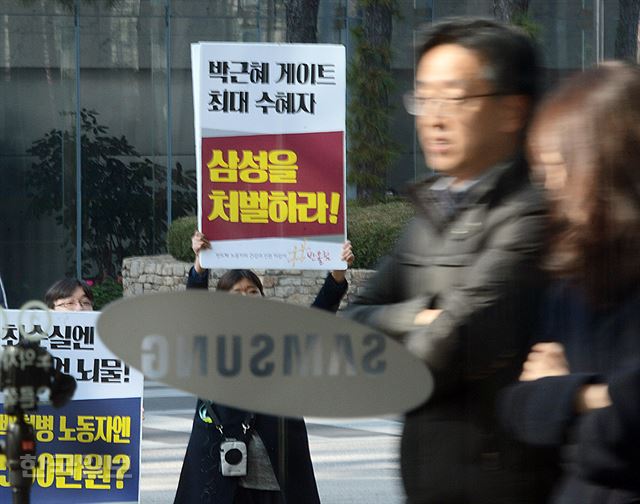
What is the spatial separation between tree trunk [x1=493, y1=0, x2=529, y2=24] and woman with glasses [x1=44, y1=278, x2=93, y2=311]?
34.1ft

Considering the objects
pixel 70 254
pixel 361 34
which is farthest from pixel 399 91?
pixel 70 254

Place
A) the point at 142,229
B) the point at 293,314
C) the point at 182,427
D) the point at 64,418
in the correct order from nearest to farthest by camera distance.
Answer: the point at 293,314 < the point at 64,418 < the point at 182,427 < the point at 142,229

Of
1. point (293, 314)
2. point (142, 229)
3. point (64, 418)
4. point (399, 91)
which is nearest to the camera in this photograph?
point (293, 314)

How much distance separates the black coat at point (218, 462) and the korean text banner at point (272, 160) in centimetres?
56

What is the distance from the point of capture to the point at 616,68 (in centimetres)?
192

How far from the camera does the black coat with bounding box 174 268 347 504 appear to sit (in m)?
4.43

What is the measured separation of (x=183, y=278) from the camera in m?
16.0

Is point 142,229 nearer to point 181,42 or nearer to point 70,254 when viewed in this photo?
point 70,254

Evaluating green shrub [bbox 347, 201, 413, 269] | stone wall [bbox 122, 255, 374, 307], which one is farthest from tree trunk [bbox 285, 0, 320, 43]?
stone wall [bbox 122, 255, 374, 307]

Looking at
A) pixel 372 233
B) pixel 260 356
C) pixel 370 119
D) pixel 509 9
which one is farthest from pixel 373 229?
pixel 260 356

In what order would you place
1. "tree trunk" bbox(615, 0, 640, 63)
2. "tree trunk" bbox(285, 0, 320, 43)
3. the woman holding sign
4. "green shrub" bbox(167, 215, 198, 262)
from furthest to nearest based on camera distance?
"tree trunk" bbox(285, 0, 320, 43) < "green shrub" bbox(167, 215, 198, 262) < "tree trunk" bbox(615, 0, 640, 63) < the woman holding sign

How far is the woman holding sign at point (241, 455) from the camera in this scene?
4.41 m

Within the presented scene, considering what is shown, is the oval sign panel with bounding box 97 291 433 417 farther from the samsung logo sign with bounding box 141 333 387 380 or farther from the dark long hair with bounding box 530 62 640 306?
the dark long hair with bounding box 530 62 640 306

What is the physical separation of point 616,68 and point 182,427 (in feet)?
27.3
